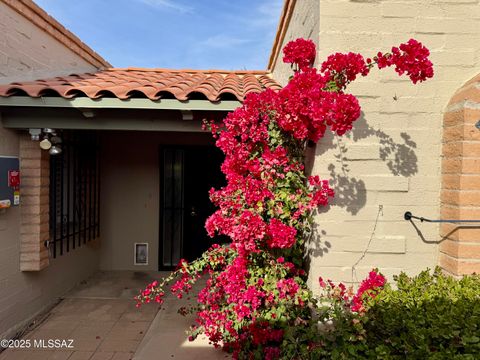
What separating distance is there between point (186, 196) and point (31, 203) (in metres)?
2.67

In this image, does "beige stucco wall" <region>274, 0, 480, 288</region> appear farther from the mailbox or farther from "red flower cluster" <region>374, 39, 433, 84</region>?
the mailbox

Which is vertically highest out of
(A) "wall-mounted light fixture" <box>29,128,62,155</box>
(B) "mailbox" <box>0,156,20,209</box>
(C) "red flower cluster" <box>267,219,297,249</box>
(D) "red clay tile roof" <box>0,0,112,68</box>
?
(D) "red clay tile roof" <box>0,0,112,68</box>

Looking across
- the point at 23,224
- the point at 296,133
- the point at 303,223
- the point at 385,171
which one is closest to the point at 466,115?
the point at 385,171

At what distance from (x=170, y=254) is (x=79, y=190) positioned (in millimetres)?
2022

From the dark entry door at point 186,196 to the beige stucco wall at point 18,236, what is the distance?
155 centimetres

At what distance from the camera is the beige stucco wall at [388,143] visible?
2861mm

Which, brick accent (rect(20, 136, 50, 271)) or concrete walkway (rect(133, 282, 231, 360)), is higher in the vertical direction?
brick accent (rect(20, 136, 50, 271))

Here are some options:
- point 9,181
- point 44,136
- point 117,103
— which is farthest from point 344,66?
point 9,181

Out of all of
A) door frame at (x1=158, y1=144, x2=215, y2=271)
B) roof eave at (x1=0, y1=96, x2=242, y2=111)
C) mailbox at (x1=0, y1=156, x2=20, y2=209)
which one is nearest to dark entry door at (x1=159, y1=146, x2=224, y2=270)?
door frame at (x1=158, y1=144, x2=215, y2=271)

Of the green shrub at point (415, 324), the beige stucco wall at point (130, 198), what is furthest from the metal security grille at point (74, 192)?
the green shrub at point (415, 324)

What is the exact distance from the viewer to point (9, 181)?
3543 millimetres

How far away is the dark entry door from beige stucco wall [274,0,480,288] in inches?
133

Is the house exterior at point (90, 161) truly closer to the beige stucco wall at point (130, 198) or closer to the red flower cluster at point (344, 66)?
the beige stucco wall at point (130, 198)

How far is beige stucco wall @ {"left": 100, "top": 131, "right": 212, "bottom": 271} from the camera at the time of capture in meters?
5.93
